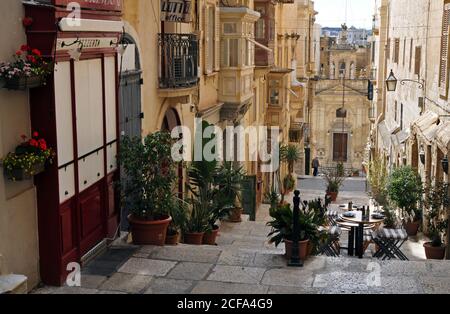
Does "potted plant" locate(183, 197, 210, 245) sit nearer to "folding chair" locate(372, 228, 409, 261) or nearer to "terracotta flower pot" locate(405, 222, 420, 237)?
"folding chair" locate(372, 228, 409, 261)

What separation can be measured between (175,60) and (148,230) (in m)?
4.23

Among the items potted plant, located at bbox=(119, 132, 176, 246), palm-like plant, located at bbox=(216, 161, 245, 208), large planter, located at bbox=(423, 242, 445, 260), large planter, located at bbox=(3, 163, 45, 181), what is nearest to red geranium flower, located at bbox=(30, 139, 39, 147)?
large planter, located at bbox=(3, 163, 45, 181)

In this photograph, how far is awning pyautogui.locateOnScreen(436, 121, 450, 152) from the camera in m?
14.6

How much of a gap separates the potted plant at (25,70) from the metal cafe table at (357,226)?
8.29 metres

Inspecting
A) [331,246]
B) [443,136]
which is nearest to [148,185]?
[331,246]

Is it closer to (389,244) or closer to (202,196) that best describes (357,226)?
(389,244)

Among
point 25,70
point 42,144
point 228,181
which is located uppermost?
point 25,70

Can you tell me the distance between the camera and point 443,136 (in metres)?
15.0

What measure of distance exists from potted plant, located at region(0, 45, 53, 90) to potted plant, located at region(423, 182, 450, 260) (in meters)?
10.3

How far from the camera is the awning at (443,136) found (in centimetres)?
1463

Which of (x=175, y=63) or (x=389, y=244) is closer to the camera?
(x=389, y=244)

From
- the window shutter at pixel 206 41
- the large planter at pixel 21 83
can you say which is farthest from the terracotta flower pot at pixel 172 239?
the window shutter at pixel 206 41

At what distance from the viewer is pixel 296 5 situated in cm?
3938
